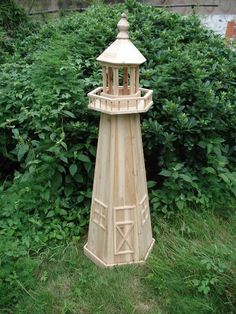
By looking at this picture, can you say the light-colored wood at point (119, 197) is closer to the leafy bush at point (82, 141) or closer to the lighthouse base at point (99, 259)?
the lighthouse base at point (99, 259)

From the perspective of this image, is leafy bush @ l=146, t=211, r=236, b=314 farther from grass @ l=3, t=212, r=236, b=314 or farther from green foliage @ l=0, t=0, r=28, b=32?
green foliage @ l=0, t=0, r=28, b=32

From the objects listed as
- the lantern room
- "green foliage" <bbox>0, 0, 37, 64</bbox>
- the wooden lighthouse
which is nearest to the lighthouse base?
the wooden lighthouse

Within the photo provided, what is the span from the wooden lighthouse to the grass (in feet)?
0.43

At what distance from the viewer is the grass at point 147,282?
221cm

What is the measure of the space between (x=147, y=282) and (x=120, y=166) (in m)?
0.83

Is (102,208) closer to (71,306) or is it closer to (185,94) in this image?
(71,306)

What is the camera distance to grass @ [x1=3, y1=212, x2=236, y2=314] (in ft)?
7.25

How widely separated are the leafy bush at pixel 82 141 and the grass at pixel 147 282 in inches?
10.5

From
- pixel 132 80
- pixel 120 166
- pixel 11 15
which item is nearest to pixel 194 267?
pixel 120 166

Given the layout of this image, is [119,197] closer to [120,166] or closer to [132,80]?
[120,166]

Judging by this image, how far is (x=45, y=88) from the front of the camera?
3.07 metres

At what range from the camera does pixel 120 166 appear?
7.50ft

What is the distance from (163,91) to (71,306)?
1973mm

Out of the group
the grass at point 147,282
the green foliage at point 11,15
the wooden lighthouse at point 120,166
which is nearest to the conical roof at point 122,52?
the wooden lighthouse at point 120,166
